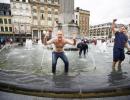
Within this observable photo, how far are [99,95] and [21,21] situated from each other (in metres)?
58.6

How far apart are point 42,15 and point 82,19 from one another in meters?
30.6

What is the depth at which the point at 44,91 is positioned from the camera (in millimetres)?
4438

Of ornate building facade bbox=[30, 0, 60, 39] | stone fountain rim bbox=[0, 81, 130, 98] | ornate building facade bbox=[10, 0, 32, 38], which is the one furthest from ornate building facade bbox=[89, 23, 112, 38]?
stone fountain rim bbox=[0, 81, 130, 98]

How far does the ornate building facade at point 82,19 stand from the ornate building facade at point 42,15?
2048cm

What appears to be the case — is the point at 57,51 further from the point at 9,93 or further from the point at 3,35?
the point at 3,35

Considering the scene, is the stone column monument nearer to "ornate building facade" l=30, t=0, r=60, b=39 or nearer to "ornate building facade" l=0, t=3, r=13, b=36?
"ornate building facade" l=0, t=3, r=13, b=36

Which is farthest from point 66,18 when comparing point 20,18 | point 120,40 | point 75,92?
point 20,18

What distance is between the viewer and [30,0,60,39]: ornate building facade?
6359 centimetres

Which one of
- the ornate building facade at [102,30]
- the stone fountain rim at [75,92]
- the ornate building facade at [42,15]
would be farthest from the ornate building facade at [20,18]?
the ornate building facade at [102,30]

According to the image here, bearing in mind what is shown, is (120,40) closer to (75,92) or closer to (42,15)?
(75,92)

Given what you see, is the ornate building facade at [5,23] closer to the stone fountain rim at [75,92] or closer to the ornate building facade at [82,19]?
the ornate building facade at [82,19]

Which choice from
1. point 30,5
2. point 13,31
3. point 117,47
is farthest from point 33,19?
point 117,47

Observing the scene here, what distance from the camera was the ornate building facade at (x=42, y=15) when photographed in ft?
209

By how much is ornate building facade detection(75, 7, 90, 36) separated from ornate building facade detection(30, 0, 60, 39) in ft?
67.2
